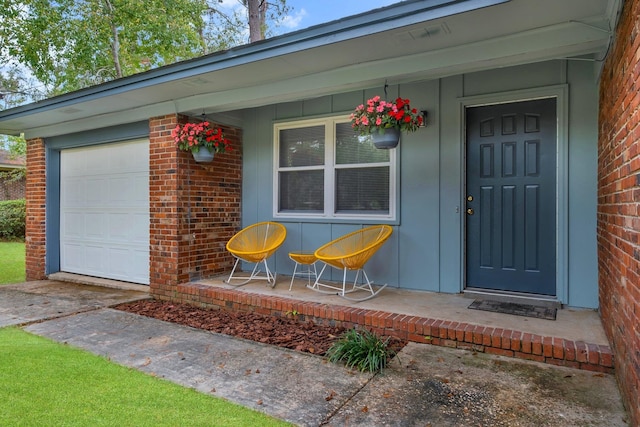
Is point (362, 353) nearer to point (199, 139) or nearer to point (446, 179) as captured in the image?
point (446, 179)

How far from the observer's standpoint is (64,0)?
973cm

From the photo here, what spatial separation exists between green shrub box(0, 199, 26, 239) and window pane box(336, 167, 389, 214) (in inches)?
508

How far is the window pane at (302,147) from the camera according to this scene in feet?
16.6

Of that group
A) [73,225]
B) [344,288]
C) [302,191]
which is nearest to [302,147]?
[302,191]

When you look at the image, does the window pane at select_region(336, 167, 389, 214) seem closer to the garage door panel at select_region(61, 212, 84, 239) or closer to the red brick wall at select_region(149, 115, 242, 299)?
the red brick wall at select_region(149, 115, 242, 299)

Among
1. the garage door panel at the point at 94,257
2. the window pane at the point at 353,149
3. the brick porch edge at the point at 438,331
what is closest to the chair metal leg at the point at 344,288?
the brick porch edge at the point at 438,331

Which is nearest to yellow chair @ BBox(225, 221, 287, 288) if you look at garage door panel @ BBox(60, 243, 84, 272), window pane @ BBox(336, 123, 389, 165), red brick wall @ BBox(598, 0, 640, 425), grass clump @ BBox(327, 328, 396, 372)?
window pane @ BBox(336, 123, 389, 165)

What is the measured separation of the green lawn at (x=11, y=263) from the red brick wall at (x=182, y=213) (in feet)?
10.8

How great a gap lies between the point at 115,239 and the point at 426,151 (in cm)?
459

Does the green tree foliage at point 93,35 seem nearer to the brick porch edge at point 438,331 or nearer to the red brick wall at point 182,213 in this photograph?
the red brick wall at point 182,213

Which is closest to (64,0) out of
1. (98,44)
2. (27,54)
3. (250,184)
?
(98,44)

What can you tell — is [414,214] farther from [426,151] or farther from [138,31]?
[138,31]

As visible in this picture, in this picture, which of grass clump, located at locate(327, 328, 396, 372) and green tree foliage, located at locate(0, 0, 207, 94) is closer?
grass clump, located at locate(327, 328, 396, 372)

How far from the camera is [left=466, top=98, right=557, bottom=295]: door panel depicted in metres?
3.77
